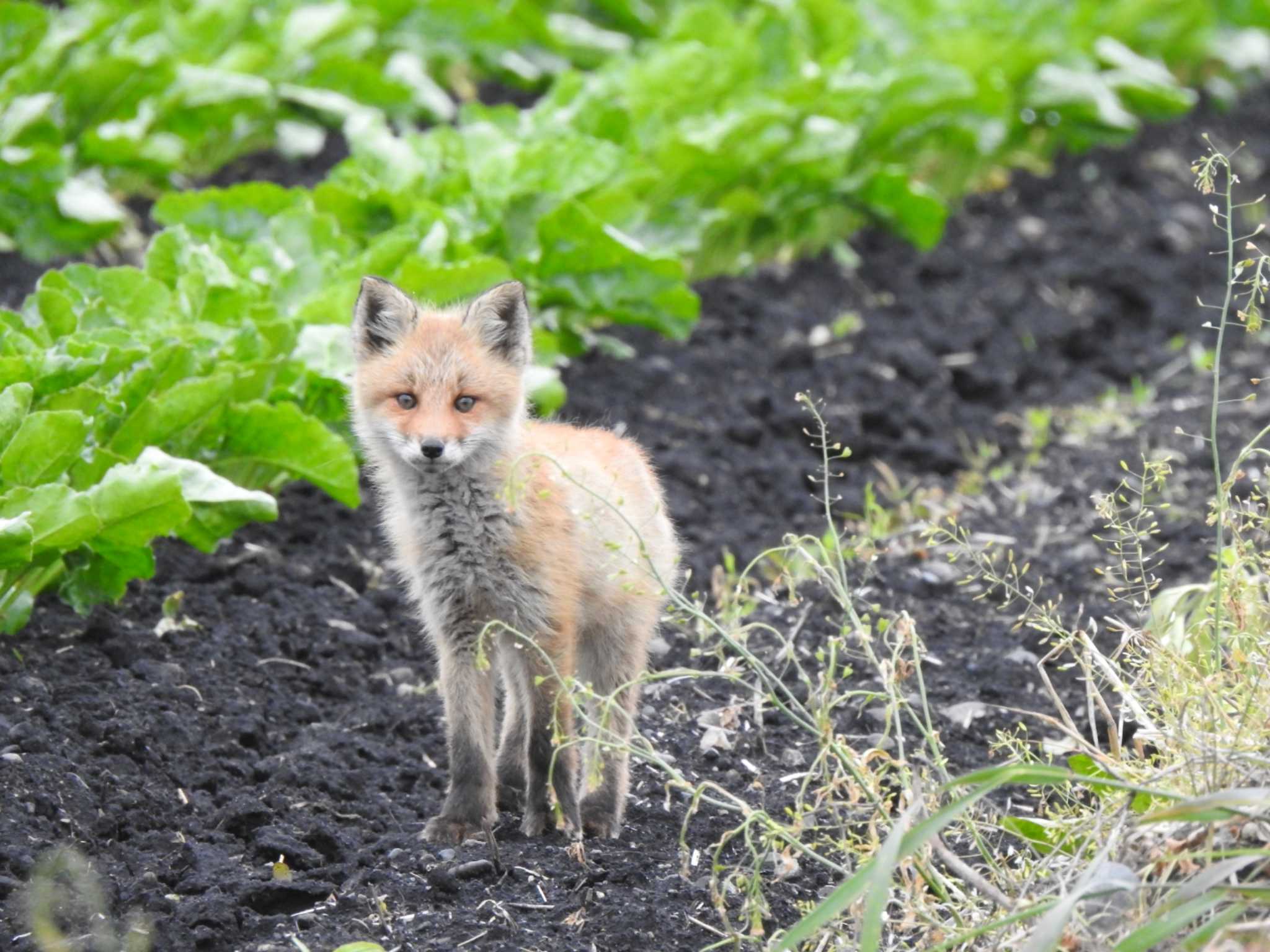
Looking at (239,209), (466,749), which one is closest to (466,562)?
(466,749)

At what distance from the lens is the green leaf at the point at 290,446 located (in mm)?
5652

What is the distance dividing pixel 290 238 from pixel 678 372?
2.13 metres

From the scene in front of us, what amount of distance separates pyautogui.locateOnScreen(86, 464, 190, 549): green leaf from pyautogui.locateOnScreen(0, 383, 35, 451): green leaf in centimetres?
33

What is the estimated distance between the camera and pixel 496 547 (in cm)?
452

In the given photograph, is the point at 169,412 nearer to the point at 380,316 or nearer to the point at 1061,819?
the point at 380,316

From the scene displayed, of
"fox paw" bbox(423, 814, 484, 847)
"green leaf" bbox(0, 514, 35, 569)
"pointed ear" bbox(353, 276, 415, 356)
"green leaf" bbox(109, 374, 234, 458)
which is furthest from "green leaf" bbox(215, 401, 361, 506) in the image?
"fox paw" bbox(423, 814, 484, 847)

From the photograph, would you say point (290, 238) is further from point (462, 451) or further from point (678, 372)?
point (462, 451)

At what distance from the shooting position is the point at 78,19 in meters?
9.12

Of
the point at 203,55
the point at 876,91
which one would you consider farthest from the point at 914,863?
the point at 203,55

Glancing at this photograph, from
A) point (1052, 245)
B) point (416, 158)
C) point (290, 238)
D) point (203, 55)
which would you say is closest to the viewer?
point (290, 238)

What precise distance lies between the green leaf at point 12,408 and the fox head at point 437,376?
1033mm

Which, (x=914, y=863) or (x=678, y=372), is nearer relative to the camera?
(x=914, y=863)

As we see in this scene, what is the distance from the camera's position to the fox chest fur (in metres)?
4.50

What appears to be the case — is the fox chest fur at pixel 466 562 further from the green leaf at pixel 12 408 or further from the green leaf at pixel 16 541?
the green leaf at pixel 12 408
